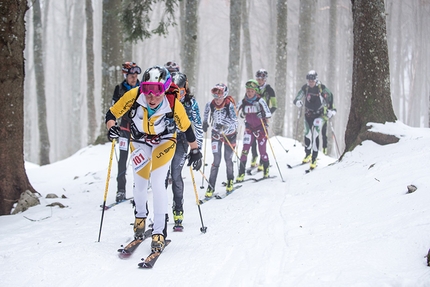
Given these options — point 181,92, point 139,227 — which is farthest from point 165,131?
point 181,92

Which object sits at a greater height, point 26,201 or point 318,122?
point 318,122

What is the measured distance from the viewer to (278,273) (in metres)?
3.96

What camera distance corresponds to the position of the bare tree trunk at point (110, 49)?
1385 cm

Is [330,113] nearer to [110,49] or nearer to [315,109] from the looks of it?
[315,109]

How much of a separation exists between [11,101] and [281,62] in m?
12.6

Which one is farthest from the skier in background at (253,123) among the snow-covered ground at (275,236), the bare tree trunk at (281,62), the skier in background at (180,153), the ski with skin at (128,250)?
the bare tree trunk at (281,62)

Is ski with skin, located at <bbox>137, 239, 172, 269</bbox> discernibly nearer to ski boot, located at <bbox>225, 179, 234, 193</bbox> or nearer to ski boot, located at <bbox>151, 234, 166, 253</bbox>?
ski boot, located at <bbox>151, 234, 166, 253</bbox>

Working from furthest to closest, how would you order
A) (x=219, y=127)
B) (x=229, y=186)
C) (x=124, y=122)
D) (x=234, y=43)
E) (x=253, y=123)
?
(x=234, y=43)
(x=253, y=123)
(x=219, y=127)
(x=229, y=186)
(x=124, y=122)

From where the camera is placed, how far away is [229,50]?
1585 centimetres

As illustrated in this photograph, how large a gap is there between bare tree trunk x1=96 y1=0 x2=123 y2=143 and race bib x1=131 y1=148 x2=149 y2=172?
9.37 meters

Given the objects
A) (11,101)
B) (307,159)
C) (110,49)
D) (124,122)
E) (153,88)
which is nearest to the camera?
(153,88)

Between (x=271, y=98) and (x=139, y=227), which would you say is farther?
(x=271, y=98)

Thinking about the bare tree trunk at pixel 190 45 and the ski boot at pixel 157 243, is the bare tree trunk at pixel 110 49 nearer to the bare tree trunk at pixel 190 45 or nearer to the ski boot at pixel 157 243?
the bare tree trunk at pixel 190 45

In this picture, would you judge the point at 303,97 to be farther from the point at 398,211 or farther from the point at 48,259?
the point at 48,259
